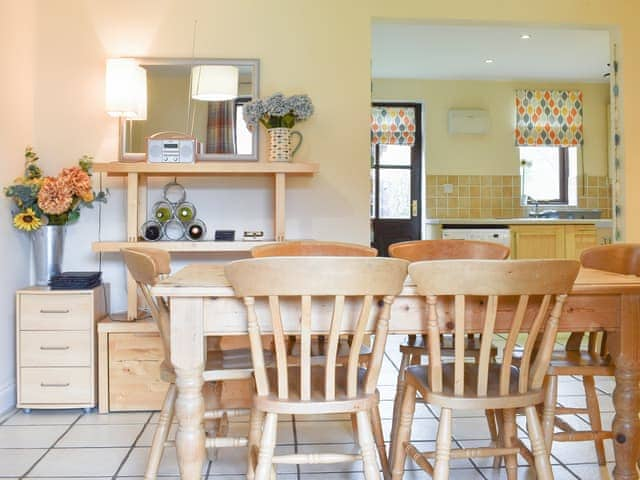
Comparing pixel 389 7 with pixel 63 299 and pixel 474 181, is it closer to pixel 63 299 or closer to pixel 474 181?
pixel 63 299

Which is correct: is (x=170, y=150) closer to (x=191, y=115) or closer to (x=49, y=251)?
A: (x=191, y=115)

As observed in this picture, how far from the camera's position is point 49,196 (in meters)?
3.12

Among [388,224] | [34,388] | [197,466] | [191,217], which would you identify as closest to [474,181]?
[388,224]

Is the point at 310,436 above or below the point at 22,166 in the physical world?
below

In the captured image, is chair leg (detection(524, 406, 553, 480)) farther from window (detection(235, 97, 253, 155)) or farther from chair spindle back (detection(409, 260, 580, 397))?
window (detection(235, 97, 253, 155))

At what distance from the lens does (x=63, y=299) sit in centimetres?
306

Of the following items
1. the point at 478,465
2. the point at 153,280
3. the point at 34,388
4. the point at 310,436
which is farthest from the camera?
the point at 34,388

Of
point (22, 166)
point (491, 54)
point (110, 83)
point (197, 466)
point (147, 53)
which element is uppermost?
point (491, 54)

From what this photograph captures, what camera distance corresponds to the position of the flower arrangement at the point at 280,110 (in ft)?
10.9

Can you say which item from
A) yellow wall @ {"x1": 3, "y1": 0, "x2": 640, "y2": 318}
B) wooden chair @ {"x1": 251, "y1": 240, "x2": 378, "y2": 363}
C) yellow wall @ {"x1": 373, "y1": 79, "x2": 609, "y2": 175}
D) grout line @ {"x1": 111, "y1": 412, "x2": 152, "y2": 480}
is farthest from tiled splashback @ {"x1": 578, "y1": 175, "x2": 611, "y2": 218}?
grout line @ {"x1": 111, "y1": 412, "x2": 152, "y2": 480}

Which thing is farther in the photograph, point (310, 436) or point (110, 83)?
point (110, 83)

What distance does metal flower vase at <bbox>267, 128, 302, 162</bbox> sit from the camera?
333cm

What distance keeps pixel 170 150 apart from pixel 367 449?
210cm

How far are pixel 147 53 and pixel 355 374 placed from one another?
8.42 feet
